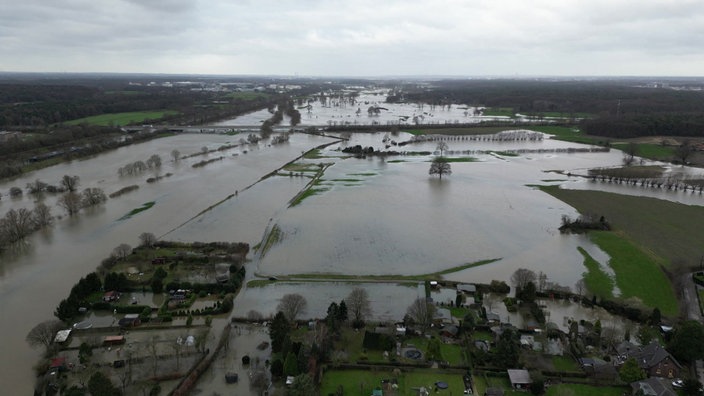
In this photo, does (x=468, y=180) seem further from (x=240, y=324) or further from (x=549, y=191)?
(x=240, y=324)

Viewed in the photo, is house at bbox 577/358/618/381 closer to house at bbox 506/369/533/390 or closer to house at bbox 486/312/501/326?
house at bbox 506/369/533/390

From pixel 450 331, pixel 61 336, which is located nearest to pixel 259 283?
pixel 61 336

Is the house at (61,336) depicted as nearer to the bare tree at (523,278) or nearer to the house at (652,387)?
→ the bare tree at (523,278)

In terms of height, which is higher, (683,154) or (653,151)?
(683,154)

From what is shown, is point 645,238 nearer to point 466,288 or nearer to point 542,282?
point 542,282

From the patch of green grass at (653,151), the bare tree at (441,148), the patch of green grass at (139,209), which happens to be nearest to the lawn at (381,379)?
the patch of green grass at (139,209)

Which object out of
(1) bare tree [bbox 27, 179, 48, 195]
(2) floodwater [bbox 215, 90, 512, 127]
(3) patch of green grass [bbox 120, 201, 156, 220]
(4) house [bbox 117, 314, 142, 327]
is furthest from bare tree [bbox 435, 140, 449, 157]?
(4) house [bbox 117, 314, 142, 327]
